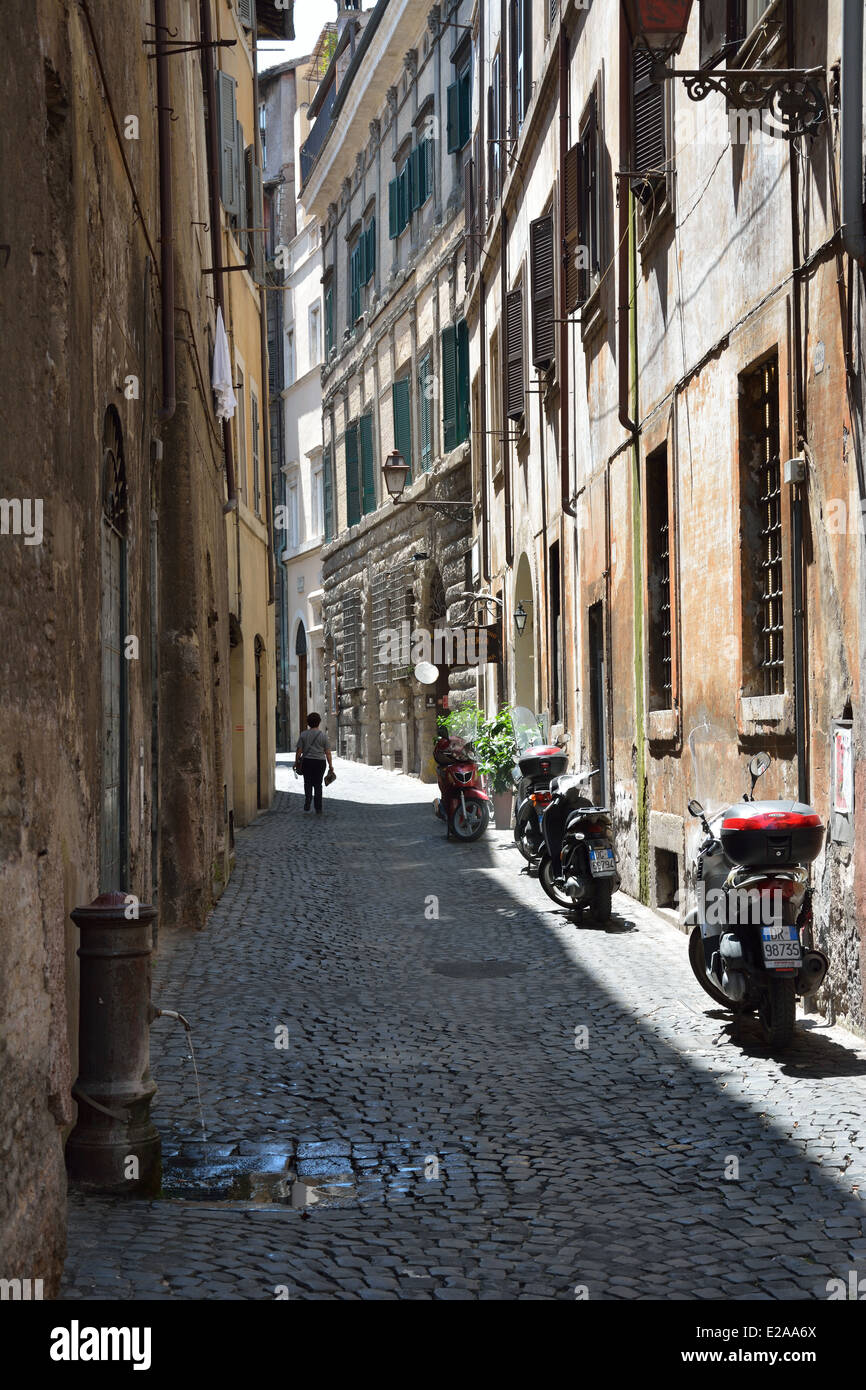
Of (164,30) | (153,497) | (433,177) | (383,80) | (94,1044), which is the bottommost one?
(94,1044)

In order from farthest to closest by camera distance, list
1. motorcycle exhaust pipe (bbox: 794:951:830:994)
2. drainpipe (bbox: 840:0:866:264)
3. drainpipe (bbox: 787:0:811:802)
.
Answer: drainpipe (bbox: 787:0:811:802), motorcycle exhaust pipe (bbox: 794:951:830:994), drainpipe (bbox: 840:0:866:264)

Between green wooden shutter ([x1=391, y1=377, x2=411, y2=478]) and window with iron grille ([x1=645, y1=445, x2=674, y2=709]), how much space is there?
17.3 m

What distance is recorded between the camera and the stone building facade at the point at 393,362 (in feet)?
82.4

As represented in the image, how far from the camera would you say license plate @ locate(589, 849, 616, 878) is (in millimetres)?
10297

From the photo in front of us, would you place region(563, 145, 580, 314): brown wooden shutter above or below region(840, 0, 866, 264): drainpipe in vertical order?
above

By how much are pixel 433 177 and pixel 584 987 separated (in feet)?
68.2

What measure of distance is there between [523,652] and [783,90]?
12530 mm

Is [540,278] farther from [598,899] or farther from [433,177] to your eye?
[433,177]

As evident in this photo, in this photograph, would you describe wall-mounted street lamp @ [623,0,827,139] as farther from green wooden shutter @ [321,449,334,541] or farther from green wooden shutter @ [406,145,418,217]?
green wooden shutter @ [321,449,334,541]

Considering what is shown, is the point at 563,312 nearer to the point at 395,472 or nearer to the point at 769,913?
the point at 395,472

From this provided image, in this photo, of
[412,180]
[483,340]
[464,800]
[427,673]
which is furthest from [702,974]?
[412,180]

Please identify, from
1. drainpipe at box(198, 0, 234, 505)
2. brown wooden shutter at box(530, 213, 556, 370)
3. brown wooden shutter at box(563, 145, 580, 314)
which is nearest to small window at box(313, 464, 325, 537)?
brown wooden shutter at box(530, 213, 556, 370)

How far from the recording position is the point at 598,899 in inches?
408
